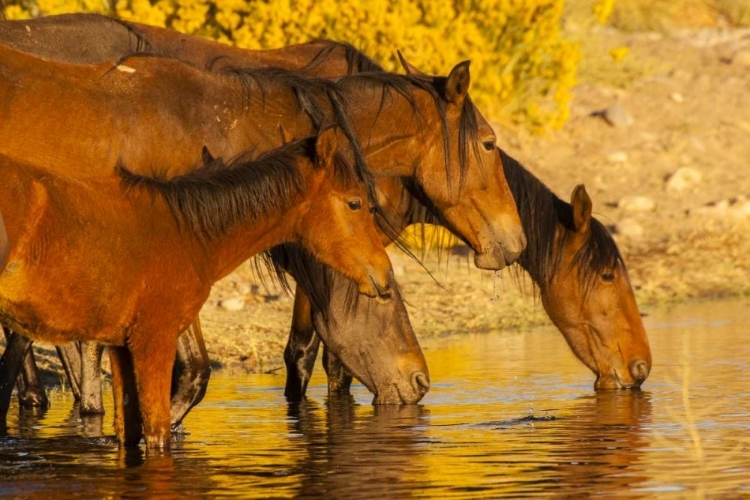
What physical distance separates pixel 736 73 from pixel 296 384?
12143 mm

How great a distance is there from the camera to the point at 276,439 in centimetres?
764

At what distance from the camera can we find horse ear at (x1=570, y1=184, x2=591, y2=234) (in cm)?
934

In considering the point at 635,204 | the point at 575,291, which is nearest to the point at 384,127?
the point at 575,291

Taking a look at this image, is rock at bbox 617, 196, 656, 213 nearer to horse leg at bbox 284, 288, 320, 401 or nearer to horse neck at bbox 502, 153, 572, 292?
horse neck at bbox 502, 153, 572, 292

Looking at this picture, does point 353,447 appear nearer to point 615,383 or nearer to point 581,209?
point 615,383

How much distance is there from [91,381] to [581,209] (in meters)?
2.94

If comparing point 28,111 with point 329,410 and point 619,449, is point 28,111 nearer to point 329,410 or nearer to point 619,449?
point 329,410

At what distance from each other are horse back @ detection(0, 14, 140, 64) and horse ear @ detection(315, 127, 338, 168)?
7.49 ft

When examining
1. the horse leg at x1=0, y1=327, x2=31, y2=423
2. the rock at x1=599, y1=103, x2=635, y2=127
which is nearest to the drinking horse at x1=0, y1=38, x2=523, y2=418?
the horse leg at x1=0, y1=327, x2=31, y2=423

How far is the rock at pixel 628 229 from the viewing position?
15.1 meters

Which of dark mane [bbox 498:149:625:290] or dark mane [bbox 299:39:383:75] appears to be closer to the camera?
dark mane [bbox 299:39:383:75]

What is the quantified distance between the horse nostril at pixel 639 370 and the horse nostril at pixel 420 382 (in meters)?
1.42

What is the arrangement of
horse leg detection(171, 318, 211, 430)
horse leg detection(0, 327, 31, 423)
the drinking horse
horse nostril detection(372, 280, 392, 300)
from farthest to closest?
horse leg detection(0, 327, 31, 423) < the drinking horse < horse leg detection(171, 318, 211, 430) < horse nostril detection(372, 280, 392, 300)

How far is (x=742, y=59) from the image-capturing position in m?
20.7
